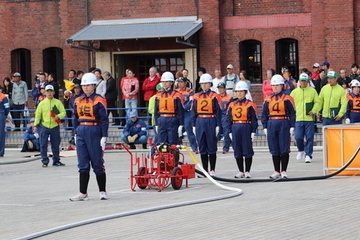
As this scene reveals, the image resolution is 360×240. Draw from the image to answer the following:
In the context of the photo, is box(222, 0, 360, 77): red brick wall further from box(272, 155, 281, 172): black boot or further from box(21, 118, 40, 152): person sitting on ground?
box(272, 155, 281, 172): black boot

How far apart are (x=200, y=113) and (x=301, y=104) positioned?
3.79 meters

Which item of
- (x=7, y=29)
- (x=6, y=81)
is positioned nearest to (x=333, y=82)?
(x=6, y=81)

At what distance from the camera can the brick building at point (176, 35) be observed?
29.6 metres

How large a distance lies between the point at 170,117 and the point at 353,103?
557 centimetres

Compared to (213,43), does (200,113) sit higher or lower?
lower

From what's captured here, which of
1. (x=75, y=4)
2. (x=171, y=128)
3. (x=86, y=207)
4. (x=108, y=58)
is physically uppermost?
(x=75, y=4)

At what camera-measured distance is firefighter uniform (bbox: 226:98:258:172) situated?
52.2 ft

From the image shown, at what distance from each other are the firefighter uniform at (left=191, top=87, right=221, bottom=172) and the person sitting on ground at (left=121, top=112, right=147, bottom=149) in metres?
7.69

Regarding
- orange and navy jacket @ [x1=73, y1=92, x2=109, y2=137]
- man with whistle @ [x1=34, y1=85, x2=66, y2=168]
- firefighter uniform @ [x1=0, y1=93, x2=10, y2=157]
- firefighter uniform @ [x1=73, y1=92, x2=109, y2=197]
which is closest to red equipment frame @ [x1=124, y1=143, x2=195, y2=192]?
firefighter uniform @ [x1=73, y1=92, x2=109, y2=197]

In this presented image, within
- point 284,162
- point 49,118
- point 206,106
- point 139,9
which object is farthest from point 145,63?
point 284,162

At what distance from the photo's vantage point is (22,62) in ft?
112

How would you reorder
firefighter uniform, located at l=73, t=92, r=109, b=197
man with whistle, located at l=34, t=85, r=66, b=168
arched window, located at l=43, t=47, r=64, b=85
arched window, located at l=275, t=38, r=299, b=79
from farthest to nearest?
arched window, located at l=43, t=47, r=64, b=85, arched window, located at l=275, t=38, r=299, b=79, man with whistle, located at l=34, t=85, r=66, b=168, firefighter uniform, located at l=73, t=92, r=109, b=197

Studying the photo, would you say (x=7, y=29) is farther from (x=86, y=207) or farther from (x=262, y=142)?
(x=86, y=207)

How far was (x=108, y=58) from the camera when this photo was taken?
32344mm
